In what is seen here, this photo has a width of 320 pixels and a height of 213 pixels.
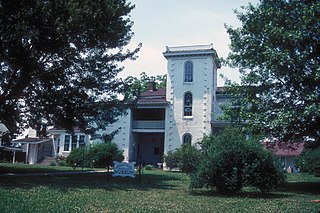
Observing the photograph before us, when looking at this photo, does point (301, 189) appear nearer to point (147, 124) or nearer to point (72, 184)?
point (72, 184)

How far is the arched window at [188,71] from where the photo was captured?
39.1 meters

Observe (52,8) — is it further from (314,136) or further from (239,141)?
(314,136)

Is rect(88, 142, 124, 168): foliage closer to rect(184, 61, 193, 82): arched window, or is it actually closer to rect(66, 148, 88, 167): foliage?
rect(66, 148, 88, 167): foliage

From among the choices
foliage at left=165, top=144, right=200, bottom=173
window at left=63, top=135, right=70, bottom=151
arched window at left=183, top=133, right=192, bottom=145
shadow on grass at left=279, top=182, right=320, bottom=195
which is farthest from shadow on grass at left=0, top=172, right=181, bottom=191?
window at left=63, top=135, right=70, bottom=151

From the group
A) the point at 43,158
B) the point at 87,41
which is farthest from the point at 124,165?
the point at 43,158

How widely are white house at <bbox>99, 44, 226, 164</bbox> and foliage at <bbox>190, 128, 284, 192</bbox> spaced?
22.9 m

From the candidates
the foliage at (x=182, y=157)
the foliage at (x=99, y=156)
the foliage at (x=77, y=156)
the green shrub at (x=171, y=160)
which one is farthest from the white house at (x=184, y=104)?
the foliage at (x=77, y=156)

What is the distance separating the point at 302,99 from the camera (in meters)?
16.3

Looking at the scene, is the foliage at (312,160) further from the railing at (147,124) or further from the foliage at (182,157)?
the railing at (147,124)

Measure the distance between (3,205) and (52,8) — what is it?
10672 mm

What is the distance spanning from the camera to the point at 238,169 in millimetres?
14320

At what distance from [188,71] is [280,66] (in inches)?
918

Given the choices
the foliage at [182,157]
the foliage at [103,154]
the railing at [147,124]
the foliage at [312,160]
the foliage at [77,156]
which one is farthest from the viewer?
the railing at [147,124]

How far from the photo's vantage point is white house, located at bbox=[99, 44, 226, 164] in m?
38.3
